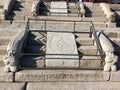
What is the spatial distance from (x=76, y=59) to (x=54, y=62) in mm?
585

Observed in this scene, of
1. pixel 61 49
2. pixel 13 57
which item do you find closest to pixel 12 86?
pixel 13 57

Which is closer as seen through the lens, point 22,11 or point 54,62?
point 54,62

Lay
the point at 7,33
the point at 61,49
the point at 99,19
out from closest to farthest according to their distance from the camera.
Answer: the point at 61,49 < the point at 7,33 < the point at 99,19

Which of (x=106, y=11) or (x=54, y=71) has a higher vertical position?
(x=106, y=11)

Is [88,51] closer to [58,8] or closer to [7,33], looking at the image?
[7,33]

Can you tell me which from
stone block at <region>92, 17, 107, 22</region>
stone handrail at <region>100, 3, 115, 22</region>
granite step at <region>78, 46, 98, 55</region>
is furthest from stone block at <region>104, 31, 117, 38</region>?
stone block at <region>92, 17, 107, 22</region>

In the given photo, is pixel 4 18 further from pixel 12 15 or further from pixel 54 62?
pixel 54 62

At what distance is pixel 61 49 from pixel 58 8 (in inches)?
225

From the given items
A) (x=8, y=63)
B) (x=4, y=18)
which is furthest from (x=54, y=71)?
(x=4, y=18)

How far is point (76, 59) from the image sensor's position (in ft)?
24.0

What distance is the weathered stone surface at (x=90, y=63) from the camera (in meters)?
7.36

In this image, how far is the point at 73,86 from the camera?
21.8 ft

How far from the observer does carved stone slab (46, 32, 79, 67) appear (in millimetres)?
7262

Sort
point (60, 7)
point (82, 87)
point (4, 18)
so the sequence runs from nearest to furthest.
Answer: point (82, 87) < point (4, 18) < point (60, 7)
